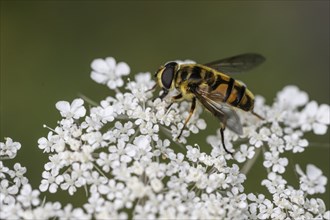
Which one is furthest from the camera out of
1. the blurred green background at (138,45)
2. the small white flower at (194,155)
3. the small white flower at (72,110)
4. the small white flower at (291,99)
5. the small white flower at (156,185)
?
the blurred green background at (138,45)

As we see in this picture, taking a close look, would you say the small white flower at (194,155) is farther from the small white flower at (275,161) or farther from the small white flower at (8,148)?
the small white flower at (8,148)

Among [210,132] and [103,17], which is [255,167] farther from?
[103,17]

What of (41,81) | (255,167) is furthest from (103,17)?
(255,167)

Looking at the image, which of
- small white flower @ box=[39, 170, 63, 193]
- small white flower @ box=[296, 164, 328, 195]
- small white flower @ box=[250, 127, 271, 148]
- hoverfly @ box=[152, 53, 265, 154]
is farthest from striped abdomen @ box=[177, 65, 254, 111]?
small white flower @ box=[39, 170, 63, 193]

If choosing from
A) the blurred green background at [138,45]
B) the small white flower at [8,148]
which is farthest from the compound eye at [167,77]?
the blurred green background at [138,45]

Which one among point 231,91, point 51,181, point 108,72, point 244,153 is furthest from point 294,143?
point 51,181

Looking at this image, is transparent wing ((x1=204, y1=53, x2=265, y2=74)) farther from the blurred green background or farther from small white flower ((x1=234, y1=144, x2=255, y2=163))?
the blurred green background
